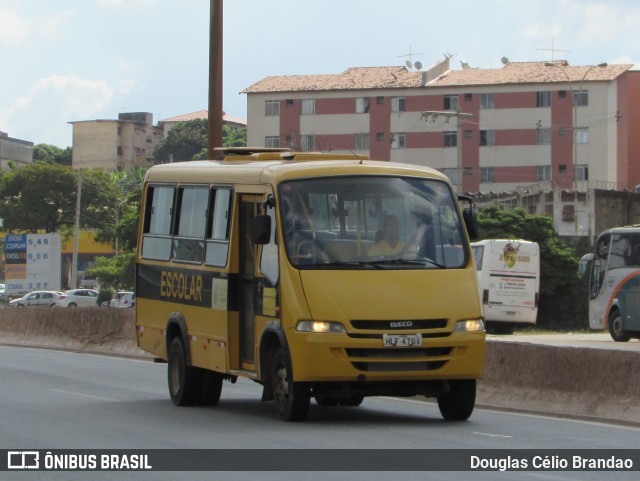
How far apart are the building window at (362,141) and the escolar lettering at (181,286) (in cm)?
9211

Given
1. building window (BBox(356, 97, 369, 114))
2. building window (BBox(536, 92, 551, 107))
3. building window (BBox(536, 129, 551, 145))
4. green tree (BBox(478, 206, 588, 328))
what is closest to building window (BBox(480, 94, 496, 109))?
building window (BBox(536, 92, 551, 107))

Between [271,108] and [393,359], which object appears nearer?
[393,359]

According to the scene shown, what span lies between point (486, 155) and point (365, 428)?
3661 inches

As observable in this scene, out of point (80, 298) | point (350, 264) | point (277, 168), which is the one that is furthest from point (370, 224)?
point (80, 298)

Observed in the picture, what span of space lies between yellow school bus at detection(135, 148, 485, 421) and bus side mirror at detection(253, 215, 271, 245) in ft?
0.04

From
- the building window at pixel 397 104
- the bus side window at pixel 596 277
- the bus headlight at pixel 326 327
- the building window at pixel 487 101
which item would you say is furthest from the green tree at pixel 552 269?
the bus headlight at pixel 326 327

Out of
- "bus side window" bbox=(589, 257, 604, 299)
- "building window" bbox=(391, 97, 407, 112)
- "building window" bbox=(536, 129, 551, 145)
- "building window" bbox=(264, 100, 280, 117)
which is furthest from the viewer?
"building window" bbox=(264, 100, 280, 117)

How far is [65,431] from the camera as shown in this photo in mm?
14141

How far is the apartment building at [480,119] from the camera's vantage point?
10375 centimetres

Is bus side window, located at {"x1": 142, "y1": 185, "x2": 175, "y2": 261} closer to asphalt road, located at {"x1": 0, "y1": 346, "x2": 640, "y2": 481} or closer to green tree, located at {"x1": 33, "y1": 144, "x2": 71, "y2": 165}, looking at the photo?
asphalt road, located at {"x1": 0, "y1": 346, "x2": 640, "y2": 481}

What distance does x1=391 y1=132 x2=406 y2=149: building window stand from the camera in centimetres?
10900

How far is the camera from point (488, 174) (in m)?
106

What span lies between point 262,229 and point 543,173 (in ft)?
302

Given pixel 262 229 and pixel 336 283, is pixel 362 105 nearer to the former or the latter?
pixel 262 229
